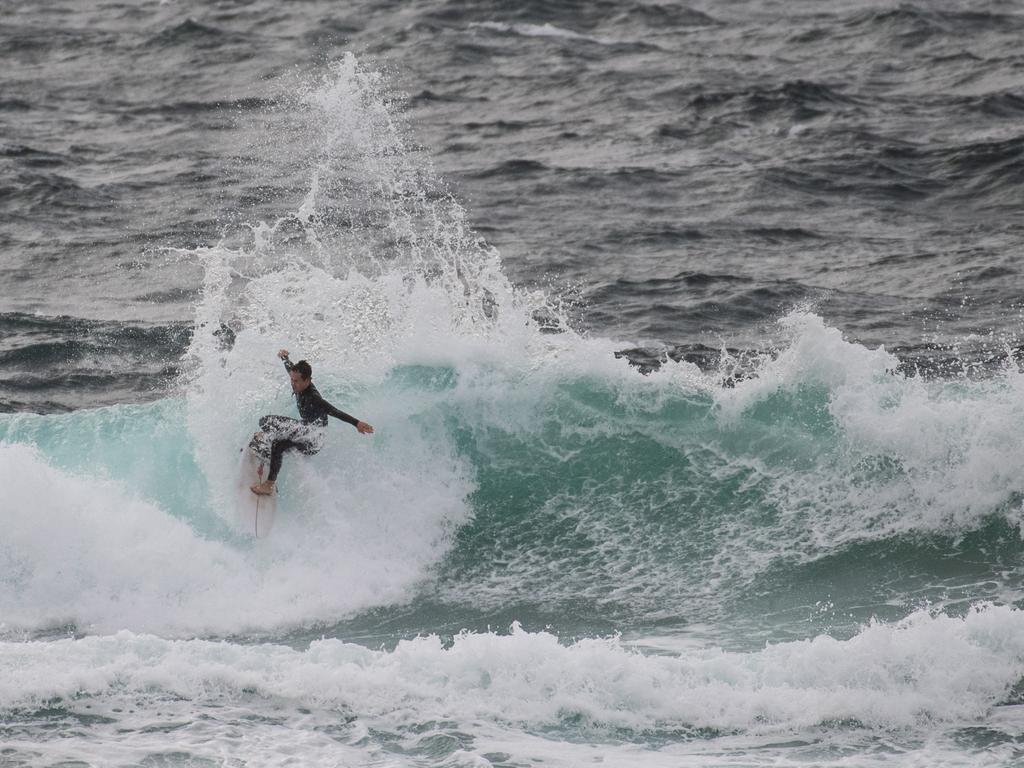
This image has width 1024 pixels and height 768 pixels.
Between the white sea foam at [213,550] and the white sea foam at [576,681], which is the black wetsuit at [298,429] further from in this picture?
the white sea foam at [576,681]

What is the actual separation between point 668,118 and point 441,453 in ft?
33.0

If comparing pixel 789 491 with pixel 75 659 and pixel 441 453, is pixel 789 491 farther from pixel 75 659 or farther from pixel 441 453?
pixel 75 659

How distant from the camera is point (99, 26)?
91.9ft

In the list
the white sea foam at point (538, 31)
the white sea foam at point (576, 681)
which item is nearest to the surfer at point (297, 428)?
the white sea foam at point (576, 681)

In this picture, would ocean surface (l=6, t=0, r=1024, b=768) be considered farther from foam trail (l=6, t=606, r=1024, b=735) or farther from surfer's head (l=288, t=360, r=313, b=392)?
surfer's head (l=288, t=360, r=313, b=392)

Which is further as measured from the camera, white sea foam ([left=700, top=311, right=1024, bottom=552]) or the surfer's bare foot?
the surfer's bare foot

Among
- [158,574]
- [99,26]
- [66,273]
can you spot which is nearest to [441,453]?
[158,574]

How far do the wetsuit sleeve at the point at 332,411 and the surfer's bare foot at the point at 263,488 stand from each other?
35.8 inches

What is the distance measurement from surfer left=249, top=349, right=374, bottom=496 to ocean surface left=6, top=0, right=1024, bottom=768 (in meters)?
0.38

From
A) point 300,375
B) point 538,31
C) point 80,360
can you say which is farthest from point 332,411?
point 538,31

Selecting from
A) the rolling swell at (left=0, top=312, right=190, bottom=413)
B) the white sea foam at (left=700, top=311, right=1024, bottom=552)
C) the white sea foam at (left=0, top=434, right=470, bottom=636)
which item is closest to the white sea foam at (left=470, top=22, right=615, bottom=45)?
the rolling swell at (left=0, top=312, right=190, bottom=413)

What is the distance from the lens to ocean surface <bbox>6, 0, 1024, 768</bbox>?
10.5 m

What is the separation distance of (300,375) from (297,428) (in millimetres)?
622

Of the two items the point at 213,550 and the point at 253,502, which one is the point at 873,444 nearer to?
the point at 253,502
